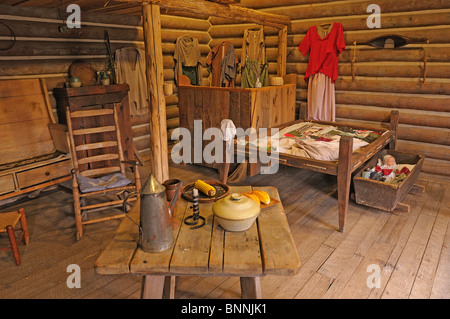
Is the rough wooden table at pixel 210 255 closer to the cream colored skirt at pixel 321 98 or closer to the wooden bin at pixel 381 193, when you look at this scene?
the wooden bin at pixel 381 193

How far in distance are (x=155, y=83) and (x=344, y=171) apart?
93.2 inches

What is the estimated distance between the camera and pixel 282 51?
5.91 metres

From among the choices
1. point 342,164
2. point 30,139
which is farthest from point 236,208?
point 30,139

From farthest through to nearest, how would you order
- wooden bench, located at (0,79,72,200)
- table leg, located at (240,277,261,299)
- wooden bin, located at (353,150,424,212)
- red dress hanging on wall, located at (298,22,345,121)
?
1. red dress hanging on wall, located at (298,22,345,121)
2. wooden bench, located at (0,79,72,200)
3. wooden bin, located at (353,150,424,212)
4. table leg, located at (240,277,261,299)

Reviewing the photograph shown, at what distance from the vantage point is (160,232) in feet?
5.58

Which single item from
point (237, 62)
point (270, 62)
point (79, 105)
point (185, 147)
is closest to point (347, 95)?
point (270, 62)

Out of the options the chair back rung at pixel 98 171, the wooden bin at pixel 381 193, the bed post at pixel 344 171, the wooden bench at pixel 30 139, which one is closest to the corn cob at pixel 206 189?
the bed post at pixel 344 171

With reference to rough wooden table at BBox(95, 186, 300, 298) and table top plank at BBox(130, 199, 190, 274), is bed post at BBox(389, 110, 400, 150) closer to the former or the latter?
rough wooden table at BBox(95, 186, 300, 298)

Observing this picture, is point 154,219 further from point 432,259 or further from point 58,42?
point 58,42

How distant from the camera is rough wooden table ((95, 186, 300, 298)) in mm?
1616

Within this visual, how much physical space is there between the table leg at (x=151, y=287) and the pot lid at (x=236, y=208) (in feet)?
1.60

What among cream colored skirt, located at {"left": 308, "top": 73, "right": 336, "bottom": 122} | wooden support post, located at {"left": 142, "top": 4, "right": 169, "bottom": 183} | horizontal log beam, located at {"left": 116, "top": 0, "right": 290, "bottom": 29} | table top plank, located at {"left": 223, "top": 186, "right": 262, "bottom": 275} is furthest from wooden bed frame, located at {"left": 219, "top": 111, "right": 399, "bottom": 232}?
horizontal log beam, located at {"left": 116, "top": 0, "right": 290, "bottom": 29}

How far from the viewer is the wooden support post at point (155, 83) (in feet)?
12.4
